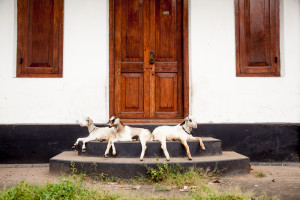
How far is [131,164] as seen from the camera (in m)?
4.76

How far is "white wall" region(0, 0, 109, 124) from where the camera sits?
21.0 ft

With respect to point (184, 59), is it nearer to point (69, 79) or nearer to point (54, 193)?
point (69, 79)

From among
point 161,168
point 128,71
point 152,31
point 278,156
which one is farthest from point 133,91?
point 278,156

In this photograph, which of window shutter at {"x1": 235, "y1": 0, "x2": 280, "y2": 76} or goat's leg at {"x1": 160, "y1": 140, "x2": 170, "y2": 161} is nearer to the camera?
goat's leg at {"x1": 160, "y1": 140, "x2": 170, "y2": 161}

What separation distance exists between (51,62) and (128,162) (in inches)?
127

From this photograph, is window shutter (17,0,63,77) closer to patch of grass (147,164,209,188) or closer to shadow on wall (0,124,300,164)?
shadow on wall (0,124,300,164)

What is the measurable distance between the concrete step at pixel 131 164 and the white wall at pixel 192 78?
1.40 meters

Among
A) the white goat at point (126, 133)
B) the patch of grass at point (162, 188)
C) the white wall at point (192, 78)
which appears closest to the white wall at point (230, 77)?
the white wall at point (192, 78)

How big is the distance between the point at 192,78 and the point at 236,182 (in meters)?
2.62

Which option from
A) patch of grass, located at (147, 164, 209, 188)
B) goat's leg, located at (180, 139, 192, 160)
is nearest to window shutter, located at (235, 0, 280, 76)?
goat's leg, located at (180, 139, 192, 160)

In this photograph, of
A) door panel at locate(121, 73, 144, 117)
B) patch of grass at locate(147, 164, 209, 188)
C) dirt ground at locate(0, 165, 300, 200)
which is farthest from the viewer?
door panel at locate(121, 73, 144, 117)

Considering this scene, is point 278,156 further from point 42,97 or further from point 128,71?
point 42,97

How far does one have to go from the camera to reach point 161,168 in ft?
15.2

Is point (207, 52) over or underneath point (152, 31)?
underneath
